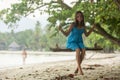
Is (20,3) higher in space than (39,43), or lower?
higher

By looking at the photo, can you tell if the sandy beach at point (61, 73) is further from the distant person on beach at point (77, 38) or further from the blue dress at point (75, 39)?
the blue dress at point (75, 39)

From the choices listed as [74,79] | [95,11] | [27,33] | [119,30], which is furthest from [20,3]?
[27,33]

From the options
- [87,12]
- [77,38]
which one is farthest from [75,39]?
[87,12]

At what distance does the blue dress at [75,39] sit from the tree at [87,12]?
99 cm

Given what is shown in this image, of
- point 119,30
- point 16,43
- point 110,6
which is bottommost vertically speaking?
point 16,43

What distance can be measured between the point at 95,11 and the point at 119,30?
2.52 m

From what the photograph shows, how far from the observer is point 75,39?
8062 mm

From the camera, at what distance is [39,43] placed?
87938 millimetres

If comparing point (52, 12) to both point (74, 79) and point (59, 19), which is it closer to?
point (59, 19)

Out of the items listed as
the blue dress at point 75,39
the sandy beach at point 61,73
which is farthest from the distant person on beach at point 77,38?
the sandy beach at point 61,73

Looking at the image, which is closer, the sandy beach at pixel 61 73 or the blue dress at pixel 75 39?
the blue dress at pixel 75 39

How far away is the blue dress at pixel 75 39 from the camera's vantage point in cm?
798

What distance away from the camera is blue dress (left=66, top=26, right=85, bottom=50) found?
7984 millimetres

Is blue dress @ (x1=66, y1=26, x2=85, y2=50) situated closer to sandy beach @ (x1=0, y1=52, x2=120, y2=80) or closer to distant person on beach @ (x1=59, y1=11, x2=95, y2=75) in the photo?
distant person on beach @ (x1=59, y1=11, x2=95, y2=75)
